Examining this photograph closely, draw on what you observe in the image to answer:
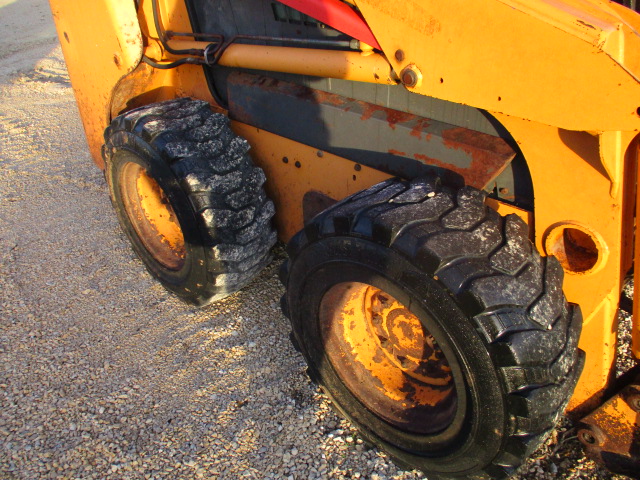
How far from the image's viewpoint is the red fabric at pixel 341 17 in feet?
6.30

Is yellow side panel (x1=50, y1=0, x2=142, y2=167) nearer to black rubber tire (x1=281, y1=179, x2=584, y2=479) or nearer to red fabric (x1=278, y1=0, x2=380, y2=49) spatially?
red fabric (x1=278, y1=0, x2=380, y2=49)

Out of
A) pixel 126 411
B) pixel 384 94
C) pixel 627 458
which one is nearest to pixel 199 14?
pixel 384 94

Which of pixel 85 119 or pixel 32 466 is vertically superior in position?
pixel 85 119

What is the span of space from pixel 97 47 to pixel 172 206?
3.38 ft

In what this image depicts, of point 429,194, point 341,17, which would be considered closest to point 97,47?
point 341,17

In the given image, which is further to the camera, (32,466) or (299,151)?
(299,151)

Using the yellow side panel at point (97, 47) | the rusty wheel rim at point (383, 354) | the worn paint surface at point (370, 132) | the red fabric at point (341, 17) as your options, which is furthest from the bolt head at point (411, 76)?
the yellow side panel at point (97, 47)

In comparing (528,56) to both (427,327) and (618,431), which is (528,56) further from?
(618,431)

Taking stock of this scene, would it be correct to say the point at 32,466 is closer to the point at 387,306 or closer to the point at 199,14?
the point at 387,306

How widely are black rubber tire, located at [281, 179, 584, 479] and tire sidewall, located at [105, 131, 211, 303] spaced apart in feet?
2.70

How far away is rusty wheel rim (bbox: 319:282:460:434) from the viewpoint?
2.15m

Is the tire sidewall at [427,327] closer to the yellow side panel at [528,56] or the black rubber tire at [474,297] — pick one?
the black rubber tire at [474,297]

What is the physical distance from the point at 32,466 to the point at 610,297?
216 cm

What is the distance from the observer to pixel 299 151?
258cm
